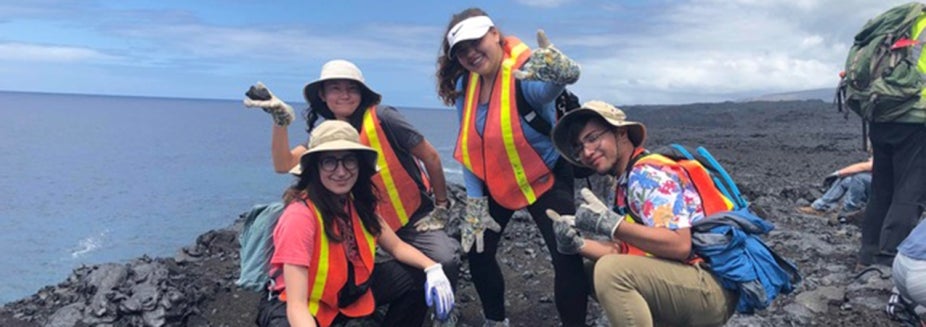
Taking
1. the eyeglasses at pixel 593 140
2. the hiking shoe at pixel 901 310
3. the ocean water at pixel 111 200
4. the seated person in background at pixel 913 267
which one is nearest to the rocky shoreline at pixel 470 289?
the hiking shoe at pixel 901 310

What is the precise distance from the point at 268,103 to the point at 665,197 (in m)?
2.57

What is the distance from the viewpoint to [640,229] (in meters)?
3.33

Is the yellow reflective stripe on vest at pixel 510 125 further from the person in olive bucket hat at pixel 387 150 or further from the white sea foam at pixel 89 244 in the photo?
the white sea foam at pixel 89 244

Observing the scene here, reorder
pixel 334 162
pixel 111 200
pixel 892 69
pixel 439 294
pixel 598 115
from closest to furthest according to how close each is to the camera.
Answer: pixel 598 115 → pixel 334 162 → pixel 439 294 → pixel 892 69 → pixel 111 200

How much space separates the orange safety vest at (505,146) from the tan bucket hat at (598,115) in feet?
1.50

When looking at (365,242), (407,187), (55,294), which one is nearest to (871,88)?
(407,187)

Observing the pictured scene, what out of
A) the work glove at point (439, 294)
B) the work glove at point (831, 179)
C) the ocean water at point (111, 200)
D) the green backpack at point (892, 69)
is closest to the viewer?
the work glove at point (439, 294)

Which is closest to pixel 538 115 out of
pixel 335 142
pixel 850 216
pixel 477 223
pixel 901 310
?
pixel 477 223

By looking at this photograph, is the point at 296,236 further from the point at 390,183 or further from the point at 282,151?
the point at 390,183

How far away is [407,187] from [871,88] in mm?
4073

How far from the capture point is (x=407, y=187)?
15.8ft

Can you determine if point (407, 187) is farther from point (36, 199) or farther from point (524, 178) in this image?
point (36, 199)

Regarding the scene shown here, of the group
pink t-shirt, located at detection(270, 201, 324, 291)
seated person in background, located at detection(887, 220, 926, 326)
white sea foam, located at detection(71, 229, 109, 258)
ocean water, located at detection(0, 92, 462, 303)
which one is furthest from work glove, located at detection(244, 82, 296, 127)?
white sea foam, located at detection(71, 229, 109, 258)

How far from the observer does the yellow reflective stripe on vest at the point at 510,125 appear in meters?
4.27
